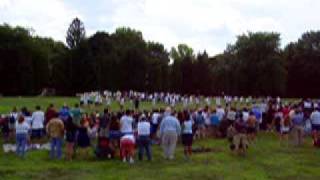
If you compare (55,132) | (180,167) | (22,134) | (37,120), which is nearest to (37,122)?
(37,120)

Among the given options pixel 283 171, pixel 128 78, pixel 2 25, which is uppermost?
pixel 2 25

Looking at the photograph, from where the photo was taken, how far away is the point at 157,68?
11275 cm

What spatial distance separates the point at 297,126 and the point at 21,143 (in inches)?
522

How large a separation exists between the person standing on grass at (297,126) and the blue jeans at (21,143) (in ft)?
42.5

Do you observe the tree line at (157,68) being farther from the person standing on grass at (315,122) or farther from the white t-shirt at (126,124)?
the white t-shirt at (126,124)

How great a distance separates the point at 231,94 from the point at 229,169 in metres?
83.3

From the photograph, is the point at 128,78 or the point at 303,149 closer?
the point at 303,149

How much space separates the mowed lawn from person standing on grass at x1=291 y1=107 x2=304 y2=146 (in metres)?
2.76

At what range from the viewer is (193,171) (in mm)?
22984

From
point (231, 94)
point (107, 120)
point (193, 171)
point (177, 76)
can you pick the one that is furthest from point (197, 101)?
point (193, 171)

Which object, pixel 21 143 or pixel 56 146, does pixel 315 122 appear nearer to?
pixel 56 146

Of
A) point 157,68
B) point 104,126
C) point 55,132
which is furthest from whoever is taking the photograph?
point 157,68

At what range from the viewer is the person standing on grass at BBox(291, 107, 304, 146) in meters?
32.5

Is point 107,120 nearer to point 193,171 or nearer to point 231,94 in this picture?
point 193,171
